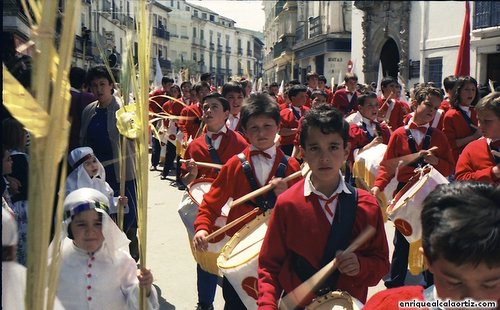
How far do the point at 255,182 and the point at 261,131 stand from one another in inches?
12.4

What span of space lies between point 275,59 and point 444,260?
41765 mm

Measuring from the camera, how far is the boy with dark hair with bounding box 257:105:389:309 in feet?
6.82

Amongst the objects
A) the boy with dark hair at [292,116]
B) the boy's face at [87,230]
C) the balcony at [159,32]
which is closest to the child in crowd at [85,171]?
the balcony at [159,32]

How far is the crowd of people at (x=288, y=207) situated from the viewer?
123cm

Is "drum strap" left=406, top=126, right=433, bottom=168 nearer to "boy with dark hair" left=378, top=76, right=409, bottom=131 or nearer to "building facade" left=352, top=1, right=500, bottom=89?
"boy with dark hair" left=378, top=76, right=409, bottom=131

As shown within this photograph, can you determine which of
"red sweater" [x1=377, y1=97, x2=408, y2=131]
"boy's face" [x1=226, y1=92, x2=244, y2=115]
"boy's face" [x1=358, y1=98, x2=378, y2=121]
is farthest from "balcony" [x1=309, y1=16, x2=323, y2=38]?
"boy's face" [x1=226, y1=92, x2=244, y2=115]

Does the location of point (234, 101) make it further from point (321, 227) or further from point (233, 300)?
point (321, 227)

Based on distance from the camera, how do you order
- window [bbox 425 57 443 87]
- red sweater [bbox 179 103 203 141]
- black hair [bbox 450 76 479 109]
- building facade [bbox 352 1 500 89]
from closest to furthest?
black hair [bbox 450 76 479 109] < red sweater [bbox 179 103 203 141] < building facade [bbox 352 1 500 89] < window [bbox 425 57 443 87]

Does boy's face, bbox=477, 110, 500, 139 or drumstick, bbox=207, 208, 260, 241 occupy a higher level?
boy's face, bbox=477, 110, 500, 139

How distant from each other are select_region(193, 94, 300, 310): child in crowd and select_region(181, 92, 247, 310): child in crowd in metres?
0.70

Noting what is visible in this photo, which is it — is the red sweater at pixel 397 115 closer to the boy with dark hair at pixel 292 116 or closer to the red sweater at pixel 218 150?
the boy with dark hair at pixel 292 116

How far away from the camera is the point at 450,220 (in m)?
1.22

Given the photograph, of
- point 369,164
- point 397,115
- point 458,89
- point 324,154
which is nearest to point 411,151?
point 369,164

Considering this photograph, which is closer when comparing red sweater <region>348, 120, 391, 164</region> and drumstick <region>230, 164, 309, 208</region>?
drumstick <region>230, 164, 309, 208</region>
